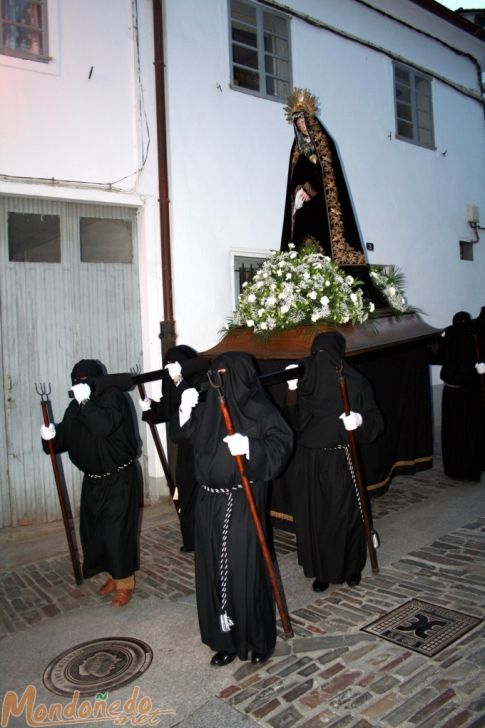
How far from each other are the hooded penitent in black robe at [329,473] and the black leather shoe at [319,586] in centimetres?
5

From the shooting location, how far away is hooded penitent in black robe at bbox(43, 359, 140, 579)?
4527mm

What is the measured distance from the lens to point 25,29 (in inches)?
255

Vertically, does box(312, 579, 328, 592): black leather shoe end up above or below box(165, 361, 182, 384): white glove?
below

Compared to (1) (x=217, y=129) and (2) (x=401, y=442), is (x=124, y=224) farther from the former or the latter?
(2) (x=401, y=442)

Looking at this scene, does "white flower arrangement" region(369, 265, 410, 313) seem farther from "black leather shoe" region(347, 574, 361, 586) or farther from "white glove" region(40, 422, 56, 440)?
"white glove" region(40, 422, 56, 440)

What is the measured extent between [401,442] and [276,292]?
2359 millimetres

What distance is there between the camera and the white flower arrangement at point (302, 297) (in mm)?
5492

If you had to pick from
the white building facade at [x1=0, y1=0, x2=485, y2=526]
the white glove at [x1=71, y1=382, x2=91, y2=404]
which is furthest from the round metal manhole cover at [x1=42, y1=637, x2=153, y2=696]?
the white building facade at [x1=0, y1=0, x2=485, y2=526]

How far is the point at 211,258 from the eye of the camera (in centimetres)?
772

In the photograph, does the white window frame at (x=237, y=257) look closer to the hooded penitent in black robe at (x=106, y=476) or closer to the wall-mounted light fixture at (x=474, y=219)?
the hooded penitent in black robe at (x=106, y=476)

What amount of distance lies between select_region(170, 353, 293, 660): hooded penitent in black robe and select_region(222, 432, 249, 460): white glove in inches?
2.2

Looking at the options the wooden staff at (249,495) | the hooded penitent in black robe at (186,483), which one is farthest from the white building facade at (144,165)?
the wooden staff at (249,495)

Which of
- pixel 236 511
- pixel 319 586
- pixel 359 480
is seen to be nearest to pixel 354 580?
pixel 319 586

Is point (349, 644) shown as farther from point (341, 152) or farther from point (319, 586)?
point (341, 152)
